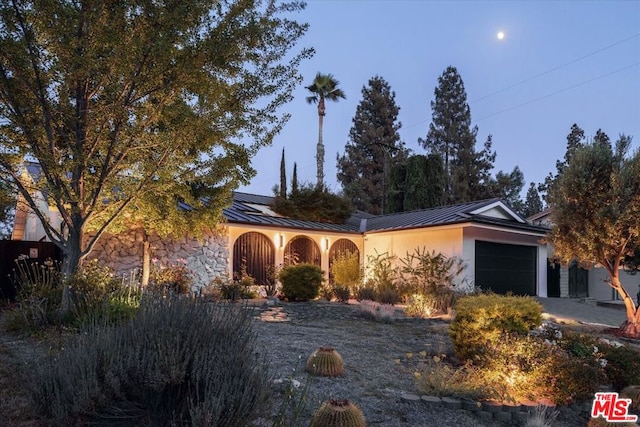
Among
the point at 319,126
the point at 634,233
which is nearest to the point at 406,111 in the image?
the point at 319,126

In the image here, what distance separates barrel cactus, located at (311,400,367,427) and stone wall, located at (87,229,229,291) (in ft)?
31.5

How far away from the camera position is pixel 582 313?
1452 centimetres

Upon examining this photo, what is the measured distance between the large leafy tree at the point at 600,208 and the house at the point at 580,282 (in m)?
8.48

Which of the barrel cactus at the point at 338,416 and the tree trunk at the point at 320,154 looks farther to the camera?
the tree trunk at the point at 320,154

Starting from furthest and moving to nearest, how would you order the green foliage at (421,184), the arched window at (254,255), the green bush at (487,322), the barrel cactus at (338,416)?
1. the green foliage at (421,184)
2. the arched window at (254,255)
3. the green bush at (487,322)
4. the barrel cactus at (338,416)

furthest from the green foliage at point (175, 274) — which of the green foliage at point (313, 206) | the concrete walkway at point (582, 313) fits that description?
the concrete walkway at point (582, 313)

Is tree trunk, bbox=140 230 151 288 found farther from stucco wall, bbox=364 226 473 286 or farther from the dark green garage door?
the dark green garage door

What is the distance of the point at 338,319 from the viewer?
10547 millimetres

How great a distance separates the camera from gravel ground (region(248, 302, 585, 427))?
4.78 m

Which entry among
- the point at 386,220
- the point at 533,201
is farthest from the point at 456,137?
the point at 386,220

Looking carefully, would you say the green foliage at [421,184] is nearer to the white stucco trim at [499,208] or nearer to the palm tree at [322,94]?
the palm tree at [322,94]

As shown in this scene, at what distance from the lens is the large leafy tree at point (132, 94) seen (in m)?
6.93

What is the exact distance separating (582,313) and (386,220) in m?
8.63

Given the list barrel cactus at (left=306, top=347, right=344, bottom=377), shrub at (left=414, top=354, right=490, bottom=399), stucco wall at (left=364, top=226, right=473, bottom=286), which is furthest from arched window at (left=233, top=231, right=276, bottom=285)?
shrub at (left=414, top=354, right=490, bottom=399)
